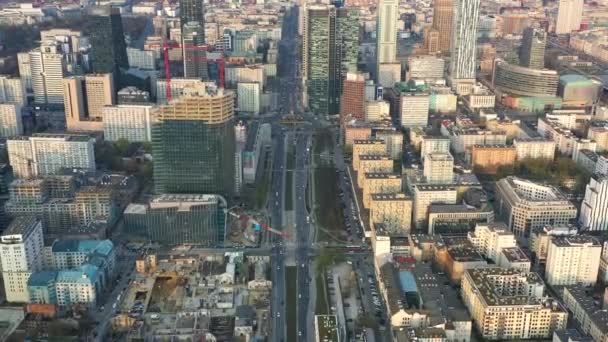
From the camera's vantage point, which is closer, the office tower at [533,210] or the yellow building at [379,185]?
the office tower at [533,210]

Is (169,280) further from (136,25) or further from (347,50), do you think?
(136,25)

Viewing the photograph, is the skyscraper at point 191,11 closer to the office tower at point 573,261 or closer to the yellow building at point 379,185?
the yellow building at point 379,185

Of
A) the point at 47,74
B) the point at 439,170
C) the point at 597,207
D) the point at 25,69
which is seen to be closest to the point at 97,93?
the point at 47,74

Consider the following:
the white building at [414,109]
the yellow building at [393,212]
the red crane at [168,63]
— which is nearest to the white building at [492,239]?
the yellow building at [393,212]

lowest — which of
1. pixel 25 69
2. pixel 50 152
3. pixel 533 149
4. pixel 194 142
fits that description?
pixel 533 149

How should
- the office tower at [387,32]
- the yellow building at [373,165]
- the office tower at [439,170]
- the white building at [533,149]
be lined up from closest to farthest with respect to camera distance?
the office tower at [439,170], the yellow building at [373,165], the white building at [533,149], the office tower at [387,32]

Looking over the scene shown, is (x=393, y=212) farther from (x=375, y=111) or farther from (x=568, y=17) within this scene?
(x=568, y=17)
